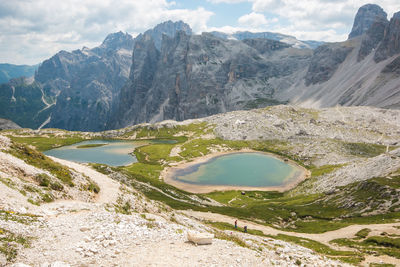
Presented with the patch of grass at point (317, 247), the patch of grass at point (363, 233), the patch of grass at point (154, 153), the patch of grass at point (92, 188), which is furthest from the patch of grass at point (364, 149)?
the patch of grass at point (92, 188)

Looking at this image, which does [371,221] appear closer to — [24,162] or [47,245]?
[47,245]

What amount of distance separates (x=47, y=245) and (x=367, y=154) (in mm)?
155099

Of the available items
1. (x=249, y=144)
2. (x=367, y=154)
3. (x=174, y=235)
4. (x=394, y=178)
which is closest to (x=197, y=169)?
(x=249, y=144)

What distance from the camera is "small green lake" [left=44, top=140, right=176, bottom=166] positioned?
150 metres

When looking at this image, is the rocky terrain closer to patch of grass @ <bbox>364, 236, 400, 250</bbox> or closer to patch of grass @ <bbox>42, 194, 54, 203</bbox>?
patch of grass @ <bbox>42, 194, 54, 203</bbox>

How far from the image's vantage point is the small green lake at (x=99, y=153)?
150m

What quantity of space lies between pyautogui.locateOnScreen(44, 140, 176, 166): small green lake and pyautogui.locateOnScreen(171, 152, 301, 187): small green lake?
145ft

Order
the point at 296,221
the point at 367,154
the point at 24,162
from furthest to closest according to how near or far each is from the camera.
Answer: the point at 367,154
the point at 296,221
the point at 24,162

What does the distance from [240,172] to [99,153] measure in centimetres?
9644

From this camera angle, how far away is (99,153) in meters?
168

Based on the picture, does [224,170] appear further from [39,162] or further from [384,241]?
[39,162]

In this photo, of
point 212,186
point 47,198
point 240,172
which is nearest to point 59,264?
point 47,198

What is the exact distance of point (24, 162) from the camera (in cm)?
3531

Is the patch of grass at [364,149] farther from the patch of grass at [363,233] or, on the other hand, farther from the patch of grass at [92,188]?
the patch of grass at [92,188]
